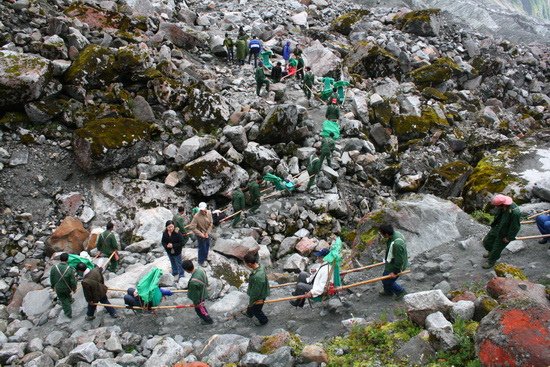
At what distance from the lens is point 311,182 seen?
14.9 m

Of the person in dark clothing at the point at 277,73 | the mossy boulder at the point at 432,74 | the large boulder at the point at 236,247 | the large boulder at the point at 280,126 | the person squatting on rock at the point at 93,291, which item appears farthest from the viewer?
the mossy boulder at the point at 432,74

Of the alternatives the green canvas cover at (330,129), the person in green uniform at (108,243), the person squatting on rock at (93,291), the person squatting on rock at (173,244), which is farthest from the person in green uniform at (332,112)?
the person squatting on rock at (93,291)

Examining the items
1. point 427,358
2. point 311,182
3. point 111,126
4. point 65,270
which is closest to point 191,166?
point 111,126

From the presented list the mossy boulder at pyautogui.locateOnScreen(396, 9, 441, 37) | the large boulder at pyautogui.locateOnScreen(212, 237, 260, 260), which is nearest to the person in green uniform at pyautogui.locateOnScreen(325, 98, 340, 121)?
the large boulder at pyautogui.locateOnScreen(212, 237, 260, 260)

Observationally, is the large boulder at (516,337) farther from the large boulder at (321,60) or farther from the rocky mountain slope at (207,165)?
the large boulder at (321,60)

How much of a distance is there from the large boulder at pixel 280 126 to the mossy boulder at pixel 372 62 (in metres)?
9.01

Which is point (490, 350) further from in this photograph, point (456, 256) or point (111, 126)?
point (111, 126)

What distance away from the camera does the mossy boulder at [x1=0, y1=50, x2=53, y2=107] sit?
44.3 feet

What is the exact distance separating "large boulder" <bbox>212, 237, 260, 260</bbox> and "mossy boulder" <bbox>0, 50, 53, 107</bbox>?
8581 mm

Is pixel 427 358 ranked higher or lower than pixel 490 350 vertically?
lower

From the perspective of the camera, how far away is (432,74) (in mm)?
24078

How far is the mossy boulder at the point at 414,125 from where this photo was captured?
750 inches

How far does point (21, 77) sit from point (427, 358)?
14739mm

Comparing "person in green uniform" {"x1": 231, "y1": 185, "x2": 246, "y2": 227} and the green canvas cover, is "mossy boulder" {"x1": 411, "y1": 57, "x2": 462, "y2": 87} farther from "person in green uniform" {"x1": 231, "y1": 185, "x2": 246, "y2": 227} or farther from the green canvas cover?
"person in green uniform" {"x1": 231, "y1": 185, "x2": 246, "y2": 227}
